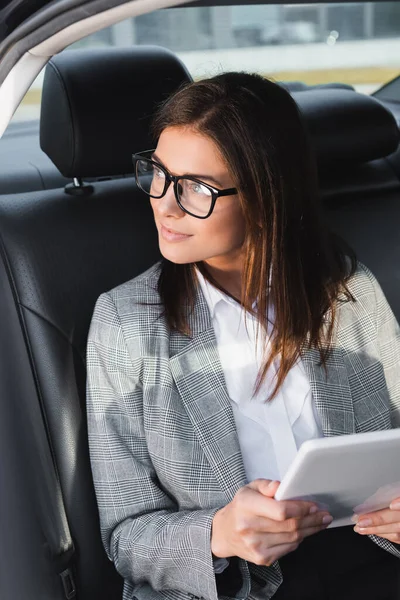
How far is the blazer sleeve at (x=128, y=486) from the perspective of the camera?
1339mm

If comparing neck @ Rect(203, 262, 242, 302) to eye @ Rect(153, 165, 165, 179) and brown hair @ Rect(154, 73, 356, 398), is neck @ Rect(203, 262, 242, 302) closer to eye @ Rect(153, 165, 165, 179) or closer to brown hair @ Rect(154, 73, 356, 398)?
brown hair @ Rect(154, 73, 356, 398)

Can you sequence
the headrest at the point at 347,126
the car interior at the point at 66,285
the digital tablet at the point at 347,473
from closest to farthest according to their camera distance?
the digital tablet at the point at 347,473, the car interior at the point at 66,285, the headrest at the point at 347,126

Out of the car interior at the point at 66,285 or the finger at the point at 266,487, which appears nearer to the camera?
the finger at the point at 266,487

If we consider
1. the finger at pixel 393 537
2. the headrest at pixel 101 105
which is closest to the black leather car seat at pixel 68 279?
the headrest at pixel 101 105

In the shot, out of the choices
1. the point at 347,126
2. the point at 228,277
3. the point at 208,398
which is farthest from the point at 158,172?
the point at 347,126

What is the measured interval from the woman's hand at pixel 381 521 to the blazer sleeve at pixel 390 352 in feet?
0.95

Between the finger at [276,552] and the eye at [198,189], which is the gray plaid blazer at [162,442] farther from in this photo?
the eye at [198,189]

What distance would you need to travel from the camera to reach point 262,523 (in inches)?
48.5

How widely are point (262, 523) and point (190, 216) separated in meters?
0.46

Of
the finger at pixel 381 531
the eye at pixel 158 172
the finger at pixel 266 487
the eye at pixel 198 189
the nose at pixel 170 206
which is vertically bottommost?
the finger at pixel 381 531

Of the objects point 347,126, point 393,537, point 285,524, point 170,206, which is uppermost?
point 170,206

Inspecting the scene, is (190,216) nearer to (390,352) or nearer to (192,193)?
(192,193)

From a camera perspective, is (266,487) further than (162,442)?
No

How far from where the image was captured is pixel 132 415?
1.41 metres
